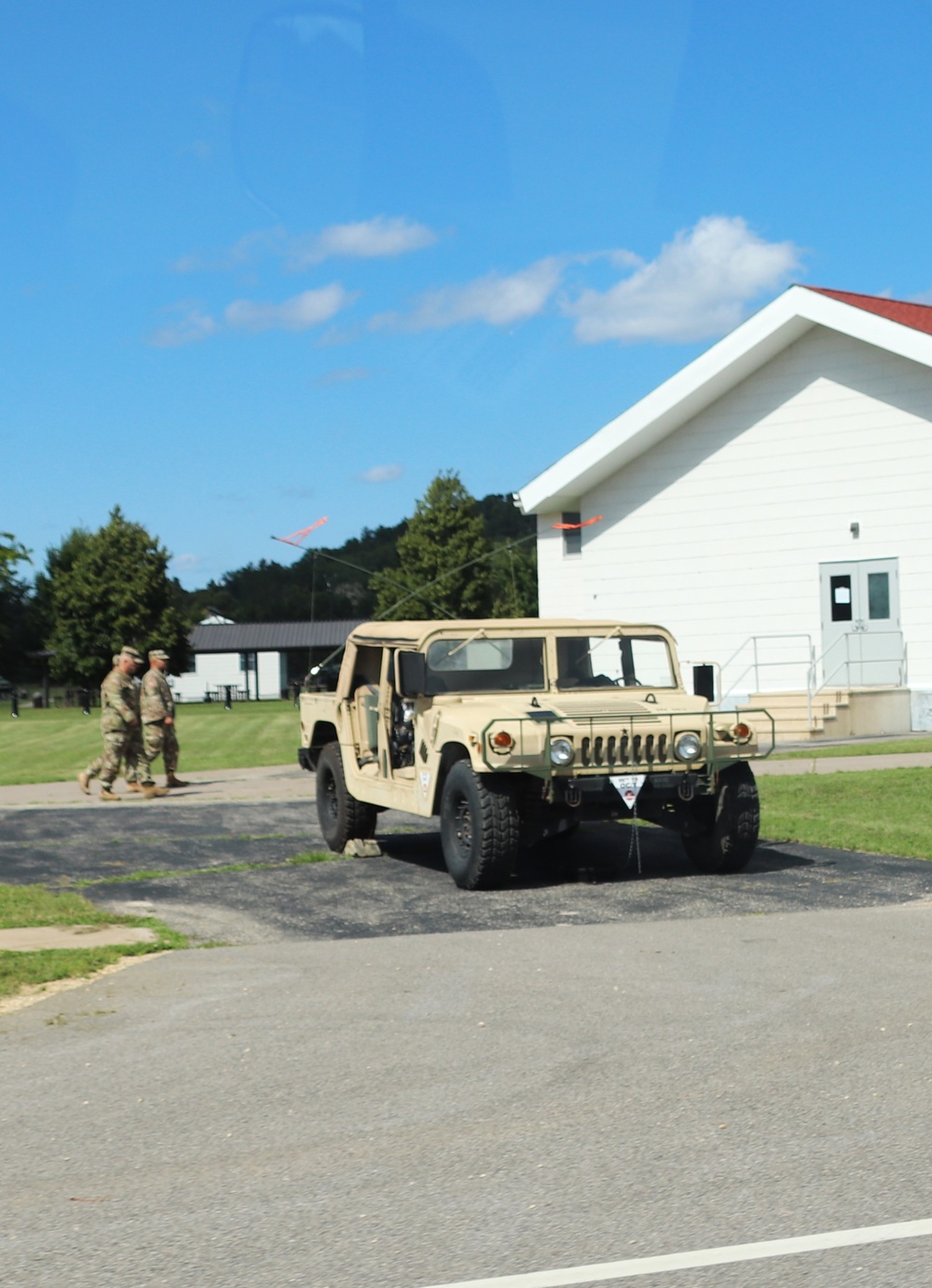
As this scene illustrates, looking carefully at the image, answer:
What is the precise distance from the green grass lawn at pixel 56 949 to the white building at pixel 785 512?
15977 millimetres

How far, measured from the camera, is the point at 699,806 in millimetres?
11414

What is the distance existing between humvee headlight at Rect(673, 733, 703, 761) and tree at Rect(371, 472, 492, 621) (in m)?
58.4

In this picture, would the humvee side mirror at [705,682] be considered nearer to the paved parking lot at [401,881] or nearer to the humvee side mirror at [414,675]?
the paved parking lot at [401,881]

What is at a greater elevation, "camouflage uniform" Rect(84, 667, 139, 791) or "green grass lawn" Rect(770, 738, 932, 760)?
"camouflage uniform" Rect(84, 667, 139, 791)

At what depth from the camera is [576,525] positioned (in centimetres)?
3139

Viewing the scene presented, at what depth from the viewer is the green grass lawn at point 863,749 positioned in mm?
20984

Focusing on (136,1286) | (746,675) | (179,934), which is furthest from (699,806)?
(746,675)

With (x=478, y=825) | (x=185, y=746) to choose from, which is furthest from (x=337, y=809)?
(x=185, y=746)

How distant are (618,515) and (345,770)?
18551mm

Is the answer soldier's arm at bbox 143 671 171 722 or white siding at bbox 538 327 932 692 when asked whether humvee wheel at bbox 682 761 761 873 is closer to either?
soldier's arm at bbox 143 671 171 722

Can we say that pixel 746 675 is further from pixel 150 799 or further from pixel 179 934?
pixel 179 934

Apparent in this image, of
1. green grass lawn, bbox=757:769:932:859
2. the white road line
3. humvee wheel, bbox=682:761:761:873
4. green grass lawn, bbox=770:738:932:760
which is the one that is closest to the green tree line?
green grass lawn, bbox=770:738:932:760

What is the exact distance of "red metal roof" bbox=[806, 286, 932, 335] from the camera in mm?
27142

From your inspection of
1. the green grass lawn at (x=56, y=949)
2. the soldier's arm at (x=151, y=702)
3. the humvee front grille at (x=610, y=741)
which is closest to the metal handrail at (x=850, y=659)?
the soldier's arm at (x=151, y=702)
